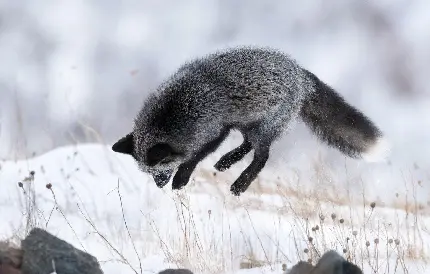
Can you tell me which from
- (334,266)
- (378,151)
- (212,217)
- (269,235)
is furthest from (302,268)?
(212,217)

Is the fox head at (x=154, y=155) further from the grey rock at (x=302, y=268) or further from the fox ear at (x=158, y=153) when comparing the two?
the grey rock at (x=302, y=268)

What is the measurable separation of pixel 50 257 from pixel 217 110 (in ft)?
5.33

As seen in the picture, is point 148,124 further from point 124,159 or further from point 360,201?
point 124,159

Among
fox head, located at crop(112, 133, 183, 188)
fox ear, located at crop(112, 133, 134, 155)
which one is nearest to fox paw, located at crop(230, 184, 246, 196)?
fox head, located at crop(112, 133, 183, 188)

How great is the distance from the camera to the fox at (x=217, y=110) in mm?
4680

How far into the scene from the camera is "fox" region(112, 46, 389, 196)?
4680mm

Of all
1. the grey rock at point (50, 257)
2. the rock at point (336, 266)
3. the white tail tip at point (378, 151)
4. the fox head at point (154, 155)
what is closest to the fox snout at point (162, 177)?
the fox head at point (154, 155)

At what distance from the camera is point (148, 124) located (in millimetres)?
4715

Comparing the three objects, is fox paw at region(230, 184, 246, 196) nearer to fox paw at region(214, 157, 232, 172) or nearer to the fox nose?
fox paw at region(214, 157, 232, 172)

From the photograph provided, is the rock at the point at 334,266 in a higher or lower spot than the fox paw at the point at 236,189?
lower

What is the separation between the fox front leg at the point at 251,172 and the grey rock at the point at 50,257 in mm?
1297

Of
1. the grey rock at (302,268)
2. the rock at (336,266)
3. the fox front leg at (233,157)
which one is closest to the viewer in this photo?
the rock at (336,266)

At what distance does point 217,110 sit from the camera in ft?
15.4

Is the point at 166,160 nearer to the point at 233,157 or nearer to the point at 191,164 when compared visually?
the point at 191,164
